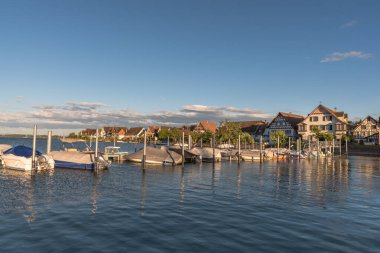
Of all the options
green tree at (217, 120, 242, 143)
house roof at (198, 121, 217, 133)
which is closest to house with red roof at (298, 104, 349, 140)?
green tree at (217, 120, 242, 143)

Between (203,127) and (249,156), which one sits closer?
(249,156)

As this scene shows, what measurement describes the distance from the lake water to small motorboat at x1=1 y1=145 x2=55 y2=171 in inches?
262

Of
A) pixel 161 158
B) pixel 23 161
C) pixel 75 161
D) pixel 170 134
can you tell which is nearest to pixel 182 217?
pixel 75 161

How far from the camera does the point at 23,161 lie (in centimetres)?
3906

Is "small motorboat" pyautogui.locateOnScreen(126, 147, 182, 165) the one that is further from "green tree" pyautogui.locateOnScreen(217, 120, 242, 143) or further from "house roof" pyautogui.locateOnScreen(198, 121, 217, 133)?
"house roof" pyautogui.locateOnScreen(198, 121, 217, 133)

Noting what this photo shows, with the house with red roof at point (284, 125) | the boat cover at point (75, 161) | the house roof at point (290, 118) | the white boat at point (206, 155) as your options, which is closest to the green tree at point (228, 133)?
the house with red roof at point (284, 125)

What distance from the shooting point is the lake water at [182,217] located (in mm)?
14438

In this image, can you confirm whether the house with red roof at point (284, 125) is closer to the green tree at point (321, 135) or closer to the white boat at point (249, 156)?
the green tree at point (321, 135)

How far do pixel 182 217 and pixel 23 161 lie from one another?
1128 inches

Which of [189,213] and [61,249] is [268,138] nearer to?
[189,213]

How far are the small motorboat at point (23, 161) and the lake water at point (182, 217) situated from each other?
6658mm

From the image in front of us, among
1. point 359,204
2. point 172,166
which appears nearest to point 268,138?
point 172,166

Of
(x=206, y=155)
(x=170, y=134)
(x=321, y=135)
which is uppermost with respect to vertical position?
(x=170, y=134)

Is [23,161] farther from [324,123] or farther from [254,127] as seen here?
[254,127]
